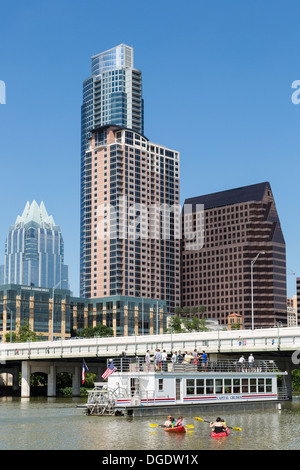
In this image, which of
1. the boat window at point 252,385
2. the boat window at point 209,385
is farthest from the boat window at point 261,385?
the boat window at point 209,385

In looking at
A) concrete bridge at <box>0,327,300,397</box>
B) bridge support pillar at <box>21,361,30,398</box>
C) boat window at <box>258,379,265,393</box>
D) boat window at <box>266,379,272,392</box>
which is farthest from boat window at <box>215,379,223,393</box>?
bridge support pillar at <box>21,361,30,398</box>

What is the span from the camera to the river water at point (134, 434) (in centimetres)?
4366

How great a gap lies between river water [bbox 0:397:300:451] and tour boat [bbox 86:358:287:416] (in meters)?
1.30

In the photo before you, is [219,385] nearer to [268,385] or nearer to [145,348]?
[268,385]

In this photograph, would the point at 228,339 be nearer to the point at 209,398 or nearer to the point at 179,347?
the point at 179,347

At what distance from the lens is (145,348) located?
323 feet

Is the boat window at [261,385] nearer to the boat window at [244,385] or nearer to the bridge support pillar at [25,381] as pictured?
the boat window at [244,385]

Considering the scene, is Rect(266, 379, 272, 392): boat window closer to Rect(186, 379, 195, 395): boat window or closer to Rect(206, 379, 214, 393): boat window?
Rect(206, 379, 214, 393): boat window

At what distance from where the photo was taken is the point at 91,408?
62906 mm

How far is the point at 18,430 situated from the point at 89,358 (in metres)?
58.0

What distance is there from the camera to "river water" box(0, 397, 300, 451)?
4366 cm

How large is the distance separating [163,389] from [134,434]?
14458mm
